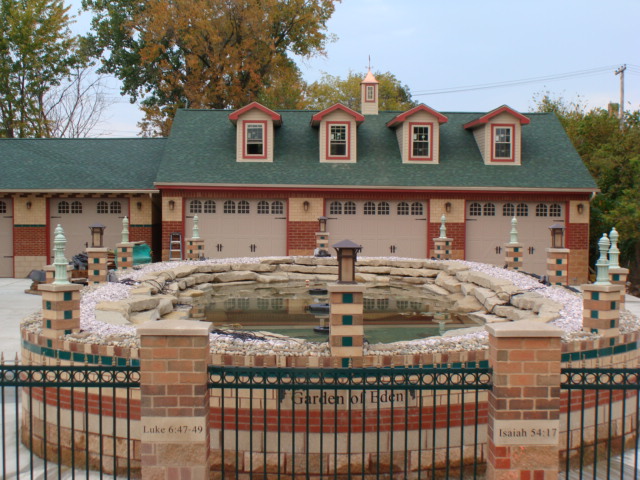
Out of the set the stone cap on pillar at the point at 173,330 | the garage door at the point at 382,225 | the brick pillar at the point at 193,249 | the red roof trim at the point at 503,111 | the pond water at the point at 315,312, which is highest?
the red roof trim at the point at 503,111

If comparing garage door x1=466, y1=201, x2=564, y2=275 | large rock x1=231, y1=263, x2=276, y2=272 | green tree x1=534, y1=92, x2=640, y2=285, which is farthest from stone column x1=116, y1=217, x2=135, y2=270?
green tree x1=534, y1=92, x2=640, y2=285

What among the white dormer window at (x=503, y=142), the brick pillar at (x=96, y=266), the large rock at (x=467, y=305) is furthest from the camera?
the white dormer window at (x=503, y=142)

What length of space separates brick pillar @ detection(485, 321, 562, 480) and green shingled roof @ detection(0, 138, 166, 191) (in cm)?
1934

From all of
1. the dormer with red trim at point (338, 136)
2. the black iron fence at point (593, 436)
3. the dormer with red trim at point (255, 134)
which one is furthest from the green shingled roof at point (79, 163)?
the black iron fence at point (593, 436)

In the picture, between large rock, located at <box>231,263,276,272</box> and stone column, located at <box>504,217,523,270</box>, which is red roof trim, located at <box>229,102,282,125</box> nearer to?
large rock, located at <box>231,263,276,272</box>

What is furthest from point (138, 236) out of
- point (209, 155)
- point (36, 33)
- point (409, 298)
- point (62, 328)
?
point (36, 33)

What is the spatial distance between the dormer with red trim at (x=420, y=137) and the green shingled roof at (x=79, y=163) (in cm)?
958

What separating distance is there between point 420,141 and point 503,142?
10.2 feet

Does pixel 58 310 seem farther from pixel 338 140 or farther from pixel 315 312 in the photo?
pixel 338 140

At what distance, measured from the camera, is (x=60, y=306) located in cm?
728

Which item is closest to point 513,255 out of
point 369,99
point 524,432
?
point 524,432

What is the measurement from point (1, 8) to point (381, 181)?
2430cm

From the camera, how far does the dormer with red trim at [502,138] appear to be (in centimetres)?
2253

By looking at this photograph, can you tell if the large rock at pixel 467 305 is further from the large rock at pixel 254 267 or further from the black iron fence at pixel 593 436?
the large rock at pixel 254 267
